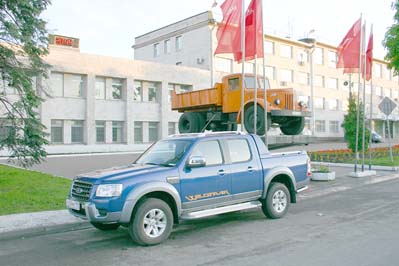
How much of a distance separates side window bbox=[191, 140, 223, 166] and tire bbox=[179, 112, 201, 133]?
8440 mm

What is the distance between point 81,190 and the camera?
7.10 m

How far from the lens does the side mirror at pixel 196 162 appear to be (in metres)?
7.30

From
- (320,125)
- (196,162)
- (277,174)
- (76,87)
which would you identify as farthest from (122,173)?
(320,125)

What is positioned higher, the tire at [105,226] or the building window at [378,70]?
the building window at [378,70]

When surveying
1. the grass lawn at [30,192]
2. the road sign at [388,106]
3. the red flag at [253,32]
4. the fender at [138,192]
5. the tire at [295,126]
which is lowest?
the grass lawn at [30,192]

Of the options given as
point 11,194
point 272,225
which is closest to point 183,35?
point 11,194

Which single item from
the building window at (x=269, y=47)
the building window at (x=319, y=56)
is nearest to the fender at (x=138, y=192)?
the building window at (x=269, y=47)

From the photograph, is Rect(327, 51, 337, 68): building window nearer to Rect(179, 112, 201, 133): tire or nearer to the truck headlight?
Rect(179, 112, 201, 133): tire

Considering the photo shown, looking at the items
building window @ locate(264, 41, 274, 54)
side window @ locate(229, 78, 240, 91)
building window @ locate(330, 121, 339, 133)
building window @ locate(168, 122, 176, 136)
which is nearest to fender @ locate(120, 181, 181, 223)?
side window @ locate(229, 78, 240, 91)

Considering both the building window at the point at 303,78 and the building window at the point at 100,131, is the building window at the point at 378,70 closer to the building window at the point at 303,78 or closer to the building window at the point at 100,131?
the building window at the point at 303,78

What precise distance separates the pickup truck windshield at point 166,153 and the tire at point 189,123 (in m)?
8.05

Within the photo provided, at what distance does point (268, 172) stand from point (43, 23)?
7800 millimetres

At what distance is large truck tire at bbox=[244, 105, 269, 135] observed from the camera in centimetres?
1388

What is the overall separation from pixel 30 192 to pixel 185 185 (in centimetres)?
634
